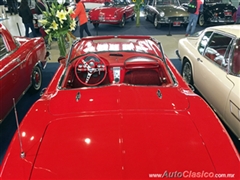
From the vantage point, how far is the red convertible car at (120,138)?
146 centimetres

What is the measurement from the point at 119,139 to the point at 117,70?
1.38 meters

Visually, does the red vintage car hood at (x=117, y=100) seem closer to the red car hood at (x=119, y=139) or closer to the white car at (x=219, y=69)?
the red car hood at (x=119, y=139)

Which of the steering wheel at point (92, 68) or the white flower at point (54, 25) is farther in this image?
the white flower at point (54, 25)

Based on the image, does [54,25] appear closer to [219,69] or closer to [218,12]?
[219,69]

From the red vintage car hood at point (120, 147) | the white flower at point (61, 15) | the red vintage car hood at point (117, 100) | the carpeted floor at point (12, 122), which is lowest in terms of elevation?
the carpeted floor at point (12, 122)

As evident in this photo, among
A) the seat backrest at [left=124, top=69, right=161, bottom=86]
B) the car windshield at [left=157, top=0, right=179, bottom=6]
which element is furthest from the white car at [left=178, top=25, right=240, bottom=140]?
the car windshield at [left=157, top=0, right=179, bottom=6]

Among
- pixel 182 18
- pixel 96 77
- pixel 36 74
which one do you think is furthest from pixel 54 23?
pixel 182 18

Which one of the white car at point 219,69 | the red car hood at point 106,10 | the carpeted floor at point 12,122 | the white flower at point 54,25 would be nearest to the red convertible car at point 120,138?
the white car at point 219,69

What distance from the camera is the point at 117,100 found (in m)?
2.04

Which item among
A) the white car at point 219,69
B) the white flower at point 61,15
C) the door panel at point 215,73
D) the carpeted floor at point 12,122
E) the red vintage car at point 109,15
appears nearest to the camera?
the white car at point 219,69

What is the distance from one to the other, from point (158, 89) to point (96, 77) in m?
0.90

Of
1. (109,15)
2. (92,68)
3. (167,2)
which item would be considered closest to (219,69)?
(92,68)

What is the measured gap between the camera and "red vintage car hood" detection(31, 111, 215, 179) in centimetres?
144

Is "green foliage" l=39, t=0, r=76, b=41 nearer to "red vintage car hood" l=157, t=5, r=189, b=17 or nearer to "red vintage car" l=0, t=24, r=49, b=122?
"red vintage car" l=0, t=24, r=49, b=122
